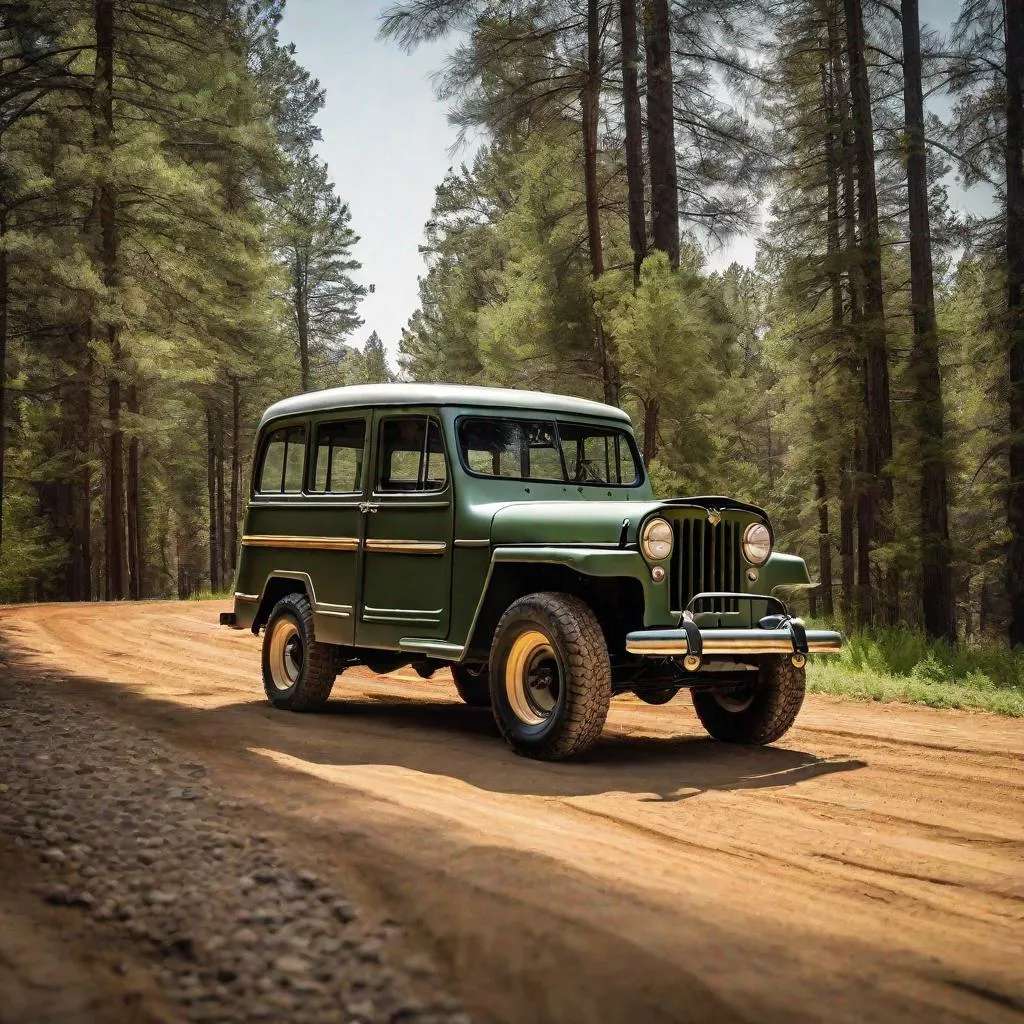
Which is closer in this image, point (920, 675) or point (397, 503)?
point (397, 503)

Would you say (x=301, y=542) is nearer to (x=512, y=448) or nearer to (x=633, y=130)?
(x=512, y=448)

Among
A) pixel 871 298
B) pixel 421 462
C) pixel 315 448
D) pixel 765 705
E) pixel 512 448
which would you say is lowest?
pixel 765 705

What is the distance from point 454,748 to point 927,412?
13.3 metres

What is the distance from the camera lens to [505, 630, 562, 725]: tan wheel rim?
23.0ft

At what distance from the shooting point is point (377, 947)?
134 inches

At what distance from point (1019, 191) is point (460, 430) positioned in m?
12.9

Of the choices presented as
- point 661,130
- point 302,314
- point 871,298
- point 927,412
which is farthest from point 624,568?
point 302,314

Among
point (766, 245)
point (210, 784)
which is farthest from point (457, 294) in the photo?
point (210, 784)

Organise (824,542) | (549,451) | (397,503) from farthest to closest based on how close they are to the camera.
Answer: (824,542)
(549,451)
(397,503)

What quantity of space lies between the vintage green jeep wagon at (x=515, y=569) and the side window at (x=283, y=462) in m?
0.03

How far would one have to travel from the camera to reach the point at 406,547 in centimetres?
796

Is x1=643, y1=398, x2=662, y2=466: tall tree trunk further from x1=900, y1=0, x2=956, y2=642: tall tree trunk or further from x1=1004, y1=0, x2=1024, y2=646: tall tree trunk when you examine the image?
x1=1004, y1=0, x2=1024, y2=646: tall tree trunk

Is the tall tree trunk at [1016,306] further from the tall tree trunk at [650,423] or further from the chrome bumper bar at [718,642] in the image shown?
the chrome bumper bar at [718,642]

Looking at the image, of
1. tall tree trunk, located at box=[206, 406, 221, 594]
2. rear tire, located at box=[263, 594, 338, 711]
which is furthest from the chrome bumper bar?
tall tree trunk, located at box=[206, 406, 221, 594]
